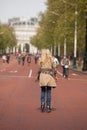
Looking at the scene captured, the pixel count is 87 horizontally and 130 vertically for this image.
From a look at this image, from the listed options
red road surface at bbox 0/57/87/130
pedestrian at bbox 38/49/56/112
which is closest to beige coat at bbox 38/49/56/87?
pedestrian at bbox 38/49/56/112

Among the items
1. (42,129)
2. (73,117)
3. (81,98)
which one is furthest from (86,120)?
(81,98)

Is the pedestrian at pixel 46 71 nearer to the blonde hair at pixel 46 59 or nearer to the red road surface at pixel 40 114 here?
the blonde hair at pixel 46 59

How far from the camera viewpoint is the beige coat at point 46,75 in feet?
55.2

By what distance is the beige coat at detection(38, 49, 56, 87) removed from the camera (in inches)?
663

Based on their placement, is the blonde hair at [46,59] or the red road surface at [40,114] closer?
the red road surface at [40,114]

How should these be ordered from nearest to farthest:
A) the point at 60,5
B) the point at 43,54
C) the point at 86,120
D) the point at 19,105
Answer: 1. the point at 86,120
2. the point at 43,54
3. the point at 19,105
4. the point at 60,5

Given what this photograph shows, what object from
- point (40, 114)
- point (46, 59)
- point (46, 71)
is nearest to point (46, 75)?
point (46, 71)

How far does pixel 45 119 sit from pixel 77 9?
50.9 metres

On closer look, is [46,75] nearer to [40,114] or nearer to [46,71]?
[46,71]

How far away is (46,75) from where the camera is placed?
55.7ft

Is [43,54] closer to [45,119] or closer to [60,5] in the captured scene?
[45,119]

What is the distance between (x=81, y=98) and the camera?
2281cm

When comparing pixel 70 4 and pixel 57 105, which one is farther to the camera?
pixel 70 4

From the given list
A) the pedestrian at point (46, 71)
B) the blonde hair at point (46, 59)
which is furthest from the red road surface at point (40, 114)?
the blonde hair at point (46, 59)
